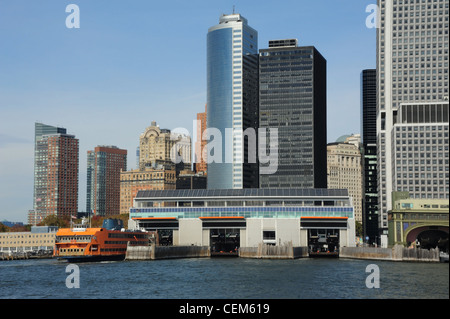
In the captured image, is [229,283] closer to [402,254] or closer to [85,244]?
[85,244]

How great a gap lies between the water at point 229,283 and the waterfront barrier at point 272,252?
41225mm

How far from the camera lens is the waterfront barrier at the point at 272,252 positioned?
7392 inches

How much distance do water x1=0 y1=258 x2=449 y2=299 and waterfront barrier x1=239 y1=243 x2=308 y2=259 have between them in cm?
4123

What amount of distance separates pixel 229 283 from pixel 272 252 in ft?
264

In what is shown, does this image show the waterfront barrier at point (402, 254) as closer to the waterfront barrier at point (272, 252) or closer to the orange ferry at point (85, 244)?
the waterfront barrier at point (272, 252)

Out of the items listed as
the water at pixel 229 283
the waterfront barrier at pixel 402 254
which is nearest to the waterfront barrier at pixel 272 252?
the waterfront barrier at pixel 402 254

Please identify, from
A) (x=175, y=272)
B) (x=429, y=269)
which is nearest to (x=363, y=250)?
(x=429, y=269)

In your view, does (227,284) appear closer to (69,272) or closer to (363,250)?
(69,272)

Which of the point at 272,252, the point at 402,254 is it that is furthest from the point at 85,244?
the point at 402,254

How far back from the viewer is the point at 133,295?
3743 inches

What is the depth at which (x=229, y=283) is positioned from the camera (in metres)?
110

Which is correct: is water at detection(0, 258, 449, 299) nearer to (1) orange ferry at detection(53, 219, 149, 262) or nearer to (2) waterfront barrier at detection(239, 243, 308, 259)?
(1) orange ferry at detection(53, 219, 149, 262)

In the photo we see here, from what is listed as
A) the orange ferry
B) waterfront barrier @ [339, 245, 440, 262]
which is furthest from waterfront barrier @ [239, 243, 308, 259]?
the orange ferry
